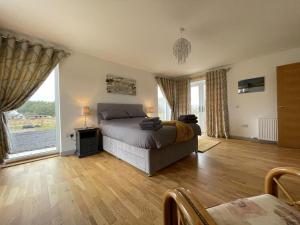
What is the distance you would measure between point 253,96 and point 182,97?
2.42 meters

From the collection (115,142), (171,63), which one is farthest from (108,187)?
(171,63)

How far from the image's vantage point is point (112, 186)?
1.86 metres

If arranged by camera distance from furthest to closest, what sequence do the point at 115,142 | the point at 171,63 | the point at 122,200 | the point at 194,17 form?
the point at 171,63 < the point at 115,142 < the point at 194,17 < the point at 122,200

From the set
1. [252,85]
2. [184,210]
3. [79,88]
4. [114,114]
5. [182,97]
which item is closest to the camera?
[184,210]

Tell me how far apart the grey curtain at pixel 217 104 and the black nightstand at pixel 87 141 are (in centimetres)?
367

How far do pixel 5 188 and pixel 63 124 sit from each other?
1.51m

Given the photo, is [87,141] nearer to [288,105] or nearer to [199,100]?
[199,100]

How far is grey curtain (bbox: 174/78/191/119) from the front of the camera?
5.67 m

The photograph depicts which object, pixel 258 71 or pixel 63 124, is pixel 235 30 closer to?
pixel 258 71

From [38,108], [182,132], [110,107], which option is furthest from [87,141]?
[182,132]

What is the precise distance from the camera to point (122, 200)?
5.14ft

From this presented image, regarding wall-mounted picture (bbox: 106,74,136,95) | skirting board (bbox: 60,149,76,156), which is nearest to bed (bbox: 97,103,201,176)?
skirting board (bbox: 60,149,76,156)

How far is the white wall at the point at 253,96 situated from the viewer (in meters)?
3.67

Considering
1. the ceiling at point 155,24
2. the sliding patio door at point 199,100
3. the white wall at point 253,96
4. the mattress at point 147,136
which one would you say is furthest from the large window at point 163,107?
→ the mattress at point 147,136
